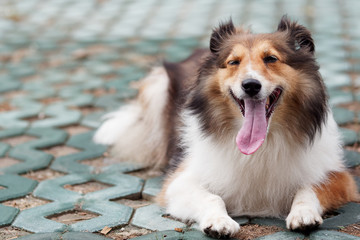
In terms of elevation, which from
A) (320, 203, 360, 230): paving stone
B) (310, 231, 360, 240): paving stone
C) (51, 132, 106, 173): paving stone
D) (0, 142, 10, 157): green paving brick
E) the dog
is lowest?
(0, 142, 10, 157): green paving brick

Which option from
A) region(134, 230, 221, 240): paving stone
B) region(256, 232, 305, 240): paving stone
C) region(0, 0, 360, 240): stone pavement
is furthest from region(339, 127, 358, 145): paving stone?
region(134, 230, 221, 240): paving stone

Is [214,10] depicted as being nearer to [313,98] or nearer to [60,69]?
[60,69]

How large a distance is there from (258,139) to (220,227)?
58 centimetres

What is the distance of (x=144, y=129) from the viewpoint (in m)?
5.00

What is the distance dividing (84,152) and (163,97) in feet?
2.72

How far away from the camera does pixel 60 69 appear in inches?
289

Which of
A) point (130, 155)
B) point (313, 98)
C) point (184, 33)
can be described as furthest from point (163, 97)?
point (184, 33)

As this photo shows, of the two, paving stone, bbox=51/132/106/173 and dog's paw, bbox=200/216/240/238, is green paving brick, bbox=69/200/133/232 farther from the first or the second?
paving stone, bbox=51/132/106/173

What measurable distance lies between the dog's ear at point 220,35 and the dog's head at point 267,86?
106 mm

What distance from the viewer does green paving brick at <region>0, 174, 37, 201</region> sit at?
13.2 feet

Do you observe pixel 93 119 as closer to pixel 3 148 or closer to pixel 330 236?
pixel 3 148

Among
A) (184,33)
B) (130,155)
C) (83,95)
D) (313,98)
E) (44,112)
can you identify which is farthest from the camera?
(184,33)

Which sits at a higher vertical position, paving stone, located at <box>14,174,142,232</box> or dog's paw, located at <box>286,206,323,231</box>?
dog's paw, located at <box>286,206,323,231</box>

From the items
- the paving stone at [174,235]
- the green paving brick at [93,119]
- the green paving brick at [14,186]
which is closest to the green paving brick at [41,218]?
the green paving brick at [14,186]
